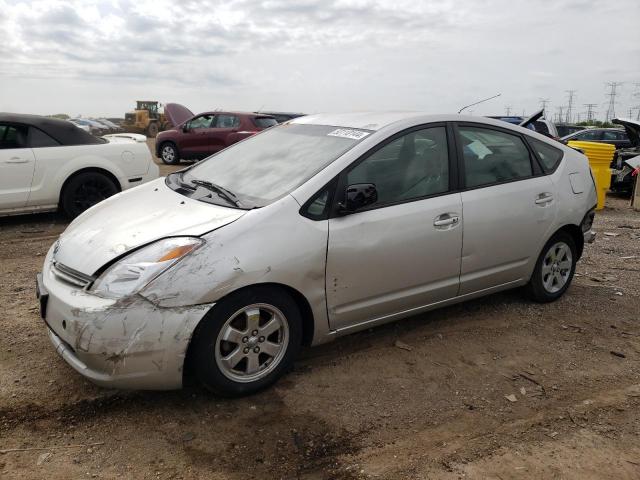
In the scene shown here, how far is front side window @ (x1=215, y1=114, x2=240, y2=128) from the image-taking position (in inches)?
642

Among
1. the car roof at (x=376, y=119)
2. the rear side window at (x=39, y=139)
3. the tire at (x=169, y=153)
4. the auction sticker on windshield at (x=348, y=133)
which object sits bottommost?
the tire at (x=169, y=153)

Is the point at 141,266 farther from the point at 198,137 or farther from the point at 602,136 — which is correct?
the point at 602,136

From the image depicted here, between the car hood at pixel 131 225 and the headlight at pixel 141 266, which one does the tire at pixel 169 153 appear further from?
the headlight at pixel 141 266

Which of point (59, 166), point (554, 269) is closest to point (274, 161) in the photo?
point (554, 269)

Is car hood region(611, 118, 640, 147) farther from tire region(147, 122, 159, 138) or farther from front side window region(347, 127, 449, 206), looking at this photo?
tire region(147, 122, 159, 138)

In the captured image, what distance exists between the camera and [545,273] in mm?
4758

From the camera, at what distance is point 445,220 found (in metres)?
3.84

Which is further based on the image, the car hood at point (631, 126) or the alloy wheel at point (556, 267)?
the car hood at point (631, 126)

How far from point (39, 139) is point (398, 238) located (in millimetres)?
5625

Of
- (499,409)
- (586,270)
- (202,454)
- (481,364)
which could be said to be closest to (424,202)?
(481,364)

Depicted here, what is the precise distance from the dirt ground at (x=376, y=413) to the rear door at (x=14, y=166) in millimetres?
3058

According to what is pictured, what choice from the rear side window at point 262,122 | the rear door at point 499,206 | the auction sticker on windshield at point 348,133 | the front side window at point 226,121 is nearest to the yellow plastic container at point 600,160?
the rear door at point 499,206

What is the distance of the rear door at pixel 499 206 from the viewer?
13.3 feet

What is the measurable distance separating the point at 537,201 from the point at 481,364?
4.72ft
